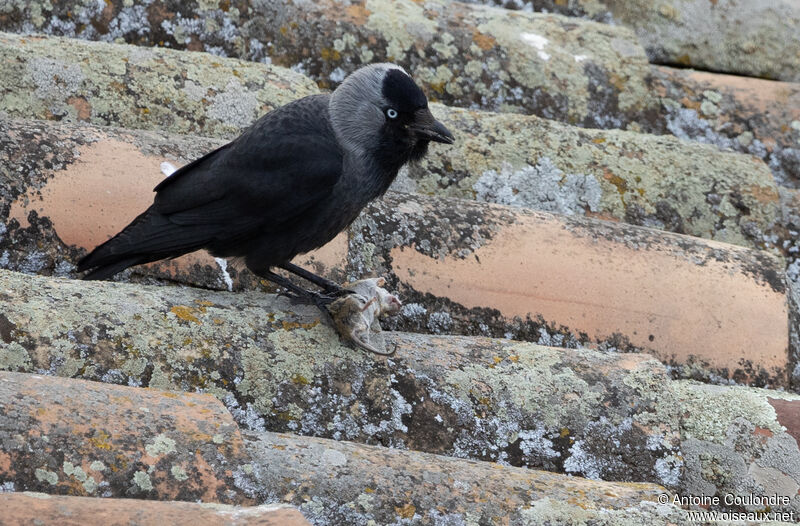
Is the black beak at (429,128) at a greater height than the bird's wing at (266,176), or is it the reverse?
the black beak at (429,128)

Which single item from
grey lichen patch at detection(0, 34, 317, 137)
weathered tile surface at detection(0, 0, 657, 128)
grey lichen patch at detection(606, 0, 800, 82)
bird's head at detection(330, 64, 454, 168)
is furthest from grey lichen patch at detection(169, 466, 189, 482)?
grey lichen patch at detection(606, 0, 800, 82)

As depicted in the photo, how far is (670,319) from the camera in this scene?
2.83 meters

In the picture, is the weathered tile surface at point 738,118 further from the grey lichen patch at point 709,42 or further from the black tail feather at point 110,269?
the black tail feather at point 110,269

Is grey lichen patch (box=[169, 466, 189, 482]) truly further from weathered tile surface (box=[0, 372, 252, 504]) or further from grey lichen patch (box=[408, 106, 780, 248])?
grey lichen patch (box=[408, 106, 780, 248])

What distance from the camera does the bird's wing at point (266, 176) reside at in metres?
2.91

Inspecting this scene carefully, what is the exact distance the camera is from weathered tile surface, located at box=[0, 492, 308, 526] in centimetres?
136

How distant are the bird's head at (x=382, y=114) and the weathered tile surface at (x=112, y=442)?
4.85ft

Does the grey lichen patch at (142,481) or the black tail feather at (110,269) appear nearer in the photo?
the grey lichen patch at (142,481)

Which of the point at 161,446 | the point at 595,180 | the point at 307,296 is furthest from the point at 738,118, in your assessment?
the point at 161,446

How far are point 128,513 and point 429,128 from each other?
6.08ft

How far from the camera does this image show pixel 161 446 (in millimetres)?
1682

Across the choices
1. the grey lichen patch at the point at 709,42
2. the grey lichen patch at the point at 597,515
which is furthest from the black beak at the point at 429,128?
the grey lichen patch at the point at 709,42

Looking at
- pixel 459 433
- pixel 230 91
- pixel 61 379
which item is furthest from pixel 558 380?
pixel 230 91

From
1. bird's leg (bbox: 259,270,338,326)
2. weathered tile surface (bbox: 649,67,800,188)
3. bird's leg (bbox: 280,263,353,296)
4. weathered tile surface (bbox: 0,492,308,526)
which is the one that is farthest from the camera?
weathered tile surface (bbox: 649,67,800,188)
